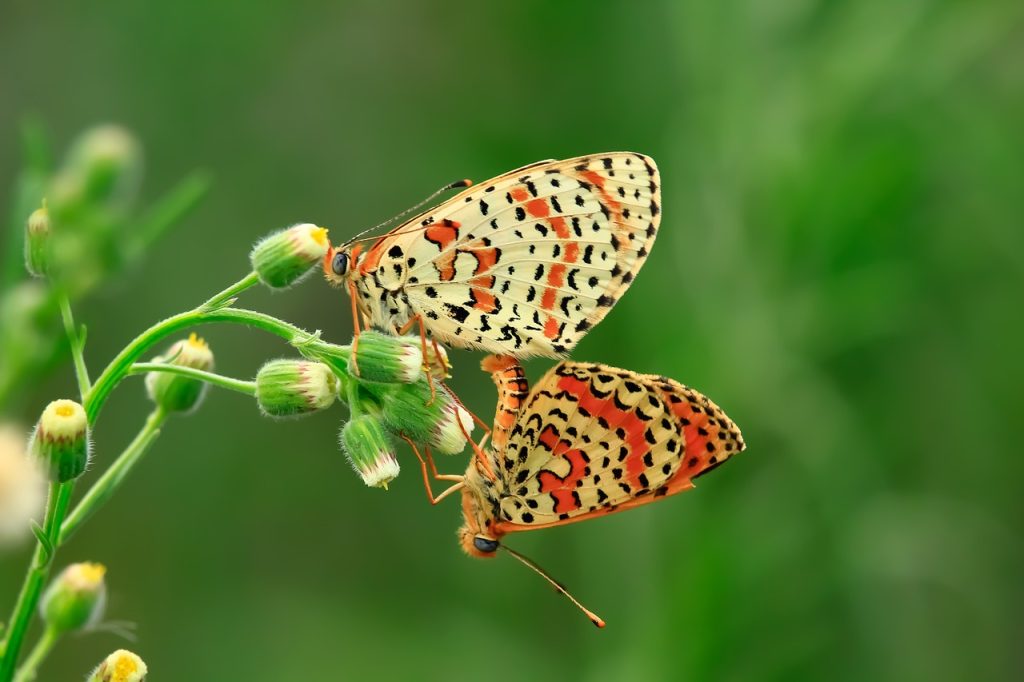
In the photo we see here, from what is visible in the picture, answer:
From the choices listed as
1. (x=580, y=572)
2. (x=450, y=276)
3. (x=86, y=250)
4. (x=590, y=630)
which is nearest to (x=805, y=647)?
(x=590, y=630)

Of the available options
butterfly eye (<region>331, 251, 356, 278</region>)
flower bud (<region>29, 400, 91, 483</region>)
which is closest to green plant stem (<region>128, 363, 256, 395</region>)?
flower bud (<region>29, 400, 91, 483</region>)

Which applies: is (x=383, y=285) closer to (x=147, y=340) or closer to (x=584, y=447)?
(x=584, y=447)

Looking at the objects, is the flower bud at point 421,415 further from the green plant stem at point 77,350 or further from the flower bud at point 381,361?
the green plant stem at point 77,350

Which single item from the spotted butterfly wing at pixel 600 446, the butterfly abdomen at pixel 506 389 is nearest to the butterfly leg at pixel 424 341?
the butterfly abdomen at pixel 506 389

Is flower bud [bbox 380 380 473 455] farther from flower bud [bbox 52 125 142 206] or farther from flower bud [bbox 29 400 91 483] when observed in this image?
flower bud [bbox 52 125 142 206]

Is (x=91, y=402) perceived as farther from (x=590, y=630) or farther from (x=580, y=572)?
(x=580, y=572)
